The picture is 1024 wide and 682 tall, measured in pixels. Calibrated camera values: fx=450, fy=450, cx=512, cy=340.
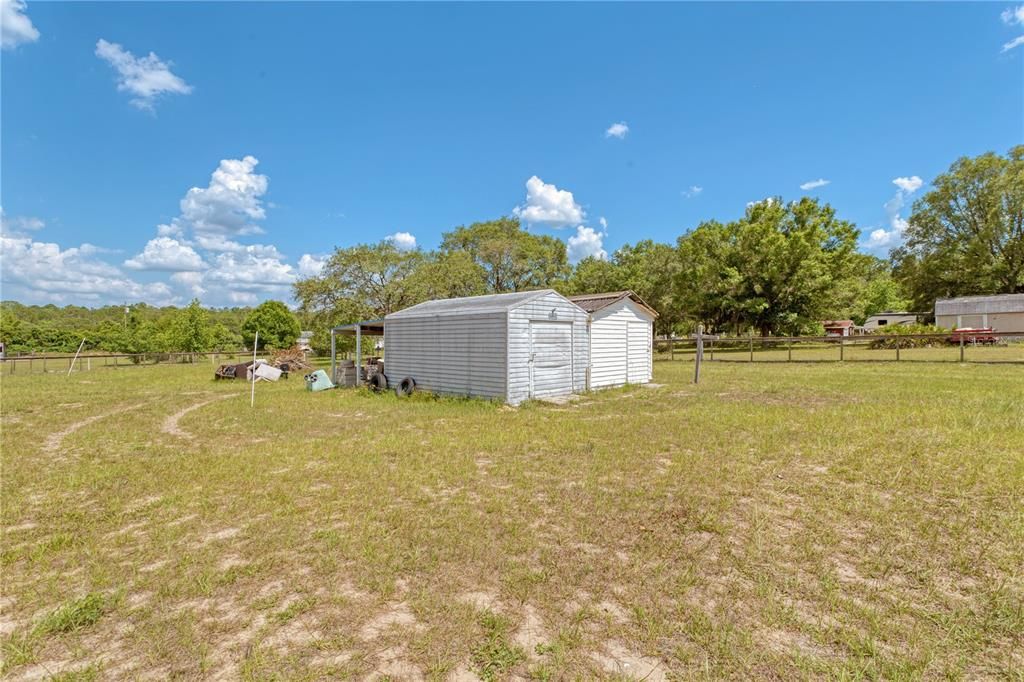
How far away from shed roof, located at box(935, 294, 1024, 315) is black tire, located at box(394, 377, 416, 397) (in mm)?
45191

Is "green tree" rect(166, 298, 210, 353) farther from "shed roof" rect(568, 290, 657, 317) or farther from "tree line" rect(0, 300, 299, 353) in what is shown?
"shed roof" rect(568, 290, 657, 317)

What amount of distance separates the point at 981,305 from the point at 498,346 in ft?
146

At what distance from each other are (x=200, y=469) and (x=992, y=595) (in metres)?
7.57

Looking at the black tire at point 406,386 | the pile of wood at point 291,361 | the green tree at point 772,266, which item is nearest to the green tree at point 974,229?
the green tree at point 772,266

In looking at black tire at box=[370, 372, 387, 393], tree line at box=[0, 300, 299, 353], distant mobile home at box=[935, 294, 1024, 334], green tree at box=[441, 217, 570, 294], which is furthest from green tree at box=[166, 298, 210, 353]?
distant mobile home at box=[935, 294, 1024, 334]

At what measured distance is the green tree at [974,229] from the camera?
35.1 meters

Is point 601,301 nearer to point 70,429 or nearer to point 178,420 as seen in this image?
point 178,420

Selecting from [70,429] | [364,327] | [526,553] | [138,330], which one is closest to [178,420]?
[70,429]

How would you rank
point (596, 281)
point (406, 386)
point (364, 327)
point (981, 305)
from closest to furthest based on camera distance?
point (406, 386)
point (364, 327)
point (981, 305)
point (596, 281)

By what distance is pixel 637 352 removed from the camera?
14.3 metres

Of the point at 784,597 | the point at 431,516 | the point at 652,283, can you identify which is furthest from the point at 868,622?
the point at 652,283

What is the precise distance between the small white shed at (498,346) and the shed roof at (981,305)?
134ft

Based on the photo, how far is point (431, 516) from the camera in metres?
4.18

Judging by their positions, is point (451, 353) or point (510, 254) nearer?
point (451, 353)
